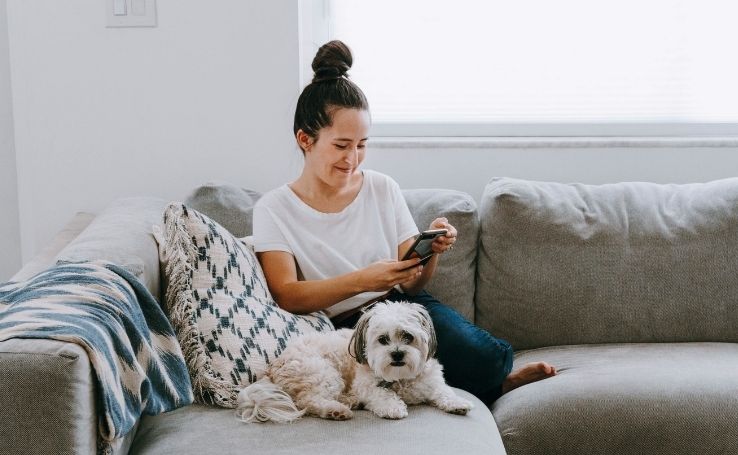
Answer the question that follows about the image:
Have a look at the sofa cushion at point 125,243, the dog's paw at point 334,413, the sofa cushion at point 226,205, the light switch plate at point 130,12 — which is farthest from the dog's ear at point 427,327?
the light switch plate at point 130,12

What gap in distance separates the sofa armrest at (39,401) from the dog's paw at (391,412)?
2.14ft

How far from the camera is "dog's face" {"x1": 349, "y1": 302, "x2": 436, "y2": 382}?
1771mm

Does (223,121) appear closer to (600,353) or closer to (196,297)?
(196,297)

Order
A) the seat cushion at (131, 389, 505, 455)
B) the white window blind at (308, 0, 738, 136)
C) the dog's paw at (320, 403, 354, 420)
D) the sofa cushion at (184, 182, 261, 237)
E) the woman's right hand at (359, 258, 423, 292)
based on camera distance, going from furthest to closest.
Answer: the white window blind at (308, 0, 738, 136), the sofa cushion at (184, 182, 261, 237), the woman's right hand at (359, 258, 423, 292), the dog's paw at (320, 403, 354, 420), the seat cushion at (131, 389, 505, 455)

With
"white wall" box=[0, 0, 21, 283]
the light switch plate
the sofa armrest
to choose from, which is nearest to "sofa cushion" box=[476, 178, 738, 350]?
the light switch plate

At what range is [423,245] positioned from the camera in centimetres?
200

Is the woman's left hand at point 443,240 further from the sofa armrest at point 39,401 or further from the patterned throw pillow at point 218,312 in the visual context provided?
the sofa armrest at point 39,401

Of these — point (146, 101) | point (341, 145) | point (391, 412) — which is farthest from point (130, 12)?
point (391, 412)

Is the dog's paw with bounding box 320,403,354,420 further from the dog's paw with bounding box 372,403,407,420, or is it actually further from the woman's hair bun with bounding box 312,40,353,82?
the woman's hair bun with bounding box 312,40,353,82

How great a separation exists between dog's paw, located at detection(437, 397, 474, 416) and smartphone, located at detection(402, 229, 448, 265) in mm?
359

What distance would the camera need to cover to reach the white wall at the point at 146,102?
2697mm

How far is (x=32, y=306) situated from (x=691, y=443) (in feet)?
4.74

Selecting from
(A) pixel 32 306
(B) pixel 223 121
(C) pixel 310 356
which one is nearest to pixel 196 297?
(C) pixel 310 356

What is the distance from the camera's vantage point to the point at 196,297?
6.13 ft
